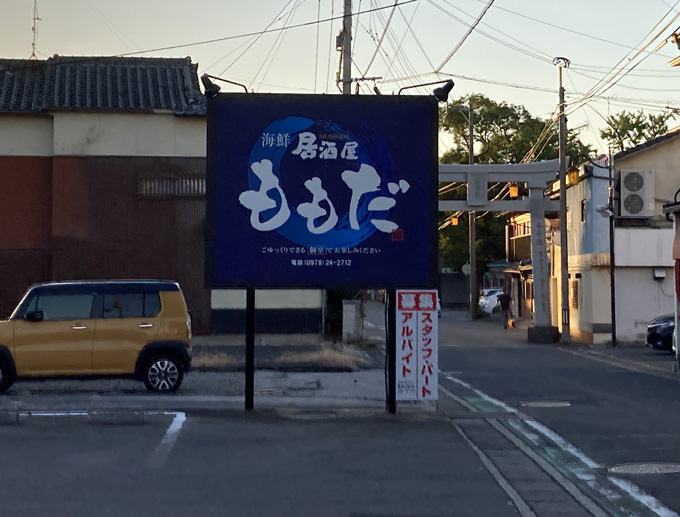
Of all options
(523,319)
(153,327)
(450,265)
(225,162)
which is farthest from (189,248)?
(450,265)

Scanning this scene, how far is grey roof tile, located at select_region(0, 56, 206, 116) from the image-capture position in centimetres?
2875

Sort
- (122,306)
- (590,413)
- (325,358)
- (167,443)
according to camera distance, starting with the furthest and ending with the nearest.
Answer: (325,358) → (122,306) → (590,413) → (167,443)

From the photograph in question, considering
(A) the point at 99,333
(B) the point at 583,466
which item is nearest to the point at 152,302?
(A) the point at 99,333

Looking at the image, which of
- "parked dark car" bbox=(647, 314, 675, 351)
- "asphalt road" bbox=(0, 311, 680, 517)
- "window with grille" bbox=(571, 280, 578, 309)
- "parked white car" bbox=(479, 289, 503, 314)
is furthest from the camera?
"parked white car" bbox=(479, 289, 503, 314)

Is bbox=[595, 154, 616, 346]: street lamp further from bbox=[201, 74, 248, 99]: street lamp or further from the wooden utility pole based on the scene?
bbox=[201, 74, 248, 99]: street lamp

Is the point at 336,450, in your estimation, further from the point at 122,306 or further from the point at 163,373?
the point at 122,306

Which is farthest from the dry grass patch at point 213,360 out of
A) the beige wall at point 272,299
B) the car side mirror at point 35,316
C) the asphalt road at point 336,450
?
the beige wall at point 272,299

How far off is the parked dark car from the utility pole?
1121cm

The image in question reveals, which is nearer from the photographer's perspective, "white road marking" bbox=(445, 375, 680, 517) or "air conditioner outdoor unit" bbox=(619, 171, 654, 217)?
"white road marking" bbox=(445, 375, 680, 517)

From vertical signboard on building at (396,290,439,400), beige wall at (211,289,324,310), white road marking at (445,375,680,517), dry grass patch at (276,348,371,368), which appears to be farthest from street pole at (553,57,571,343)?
vertical signboard on building at (396,290,439,400)

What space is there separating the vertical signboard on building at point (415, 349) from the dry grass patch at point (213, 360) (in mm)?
8101

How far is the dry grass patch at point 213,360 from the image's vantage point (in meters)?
21.1

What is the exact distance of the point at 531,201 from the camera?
117ft

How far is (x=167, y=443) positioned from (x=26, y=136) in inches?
784
